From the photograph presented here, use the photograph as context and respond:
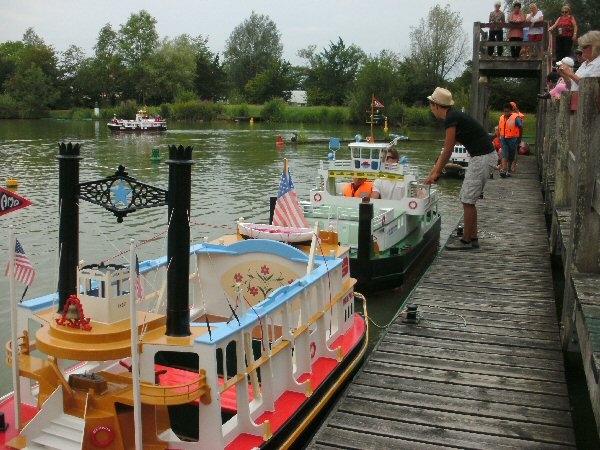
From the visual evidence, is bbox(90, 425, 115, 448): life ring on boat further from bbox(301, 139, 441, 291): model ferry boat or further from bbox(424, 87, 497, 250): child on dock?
bbox(301, 139, 441, 291): model ferry boat

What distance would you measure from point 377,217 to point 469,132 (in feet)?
13.3

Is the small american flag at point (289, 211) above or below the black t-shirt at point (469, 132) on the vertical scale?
below

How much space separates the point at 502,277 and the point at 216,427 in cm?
549

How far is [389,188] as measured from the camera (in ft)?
51.2

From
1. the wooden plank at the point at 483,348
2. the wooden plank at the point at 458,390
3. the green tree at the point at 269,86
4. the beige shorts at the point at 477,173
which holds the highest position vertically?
the green tree at the point at 269,86

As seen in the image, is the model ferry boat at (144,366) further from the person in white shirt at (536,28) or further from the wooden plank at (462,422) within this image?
the person in white shirt at (536,28)

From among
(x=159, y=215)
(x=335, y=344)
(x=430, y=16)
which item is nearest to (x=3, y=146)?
(x=159, y=215)

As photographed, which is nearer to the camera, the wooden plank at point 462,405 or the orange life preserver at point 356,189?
the wooden plank at point 462,405

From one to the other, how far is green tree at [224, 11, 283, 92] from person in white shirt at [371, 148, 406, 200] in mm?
101733

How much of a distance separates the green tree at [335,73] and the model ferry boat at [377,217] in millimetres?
83511

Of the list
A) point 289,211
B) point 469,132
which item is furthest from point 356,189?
point 289,211

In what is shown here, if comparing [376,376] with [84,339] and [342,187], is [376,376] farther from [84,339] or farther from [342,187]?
[342,187]

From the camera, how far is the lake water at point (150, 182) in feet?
54.2

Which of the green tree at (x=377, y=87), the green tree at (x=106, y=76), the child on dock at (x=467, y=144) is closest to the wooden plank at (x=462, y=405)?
the child on dock at (x=467, y=144)
